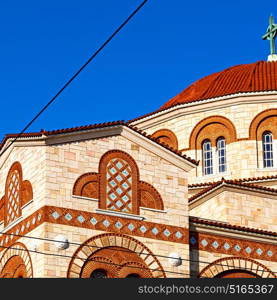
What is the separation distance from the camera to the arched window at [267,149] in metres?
39.3

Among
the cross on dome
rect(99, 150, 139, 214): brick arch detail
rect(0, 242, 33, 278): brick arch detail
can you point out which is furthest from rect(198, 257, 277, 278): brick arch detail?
the cross on dome

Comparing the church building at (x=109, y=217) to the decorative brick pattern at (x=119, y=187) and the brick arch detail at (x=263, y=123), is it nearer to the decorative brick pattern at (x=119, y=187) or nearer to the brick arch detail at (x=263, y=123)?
the decorative brick pattern at (x=119, y=187)

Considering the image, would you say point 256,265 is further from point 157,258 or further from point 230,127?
point 230,127

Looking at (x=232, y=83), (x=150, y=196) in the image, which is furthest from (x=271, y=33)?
(x=150, y=196)

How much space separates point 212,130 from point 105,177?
13.0 m

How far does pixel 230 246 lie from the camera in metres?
29.8

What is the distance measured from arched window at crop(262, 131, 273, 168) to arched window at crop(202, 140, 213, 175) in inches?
94.4

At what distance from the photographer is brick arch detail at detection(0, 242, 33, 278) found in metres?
27.2

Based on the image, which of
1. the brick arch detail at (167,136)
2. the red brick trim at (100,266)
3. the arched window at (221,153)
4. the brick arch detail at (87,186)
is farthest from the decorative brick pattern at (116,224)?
the brick arch detail at (167,136)

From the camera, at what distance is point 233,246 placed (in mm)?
29828

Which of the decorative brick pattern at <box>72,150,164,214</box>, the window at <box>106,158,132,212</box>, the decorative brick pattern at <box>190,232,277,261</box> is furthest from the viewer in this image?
the decorative brick pattern at <box>190,232,277,261</box>

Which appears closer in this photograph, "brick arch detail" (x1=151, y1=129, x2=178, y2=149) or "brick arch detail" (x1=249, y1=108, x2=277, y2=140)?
"brick arch detail" (x1=249, y1=108, x2=277, y2=140)

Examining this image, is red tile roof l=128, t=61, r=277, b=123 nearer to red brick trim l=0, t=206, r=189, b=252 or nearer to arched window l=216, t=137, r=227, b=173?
arched window l=216, t=137, r=227, b=173

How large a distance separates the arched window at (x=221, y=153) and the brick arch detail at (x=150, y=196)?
1109 cm
